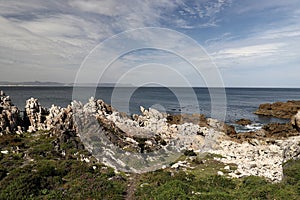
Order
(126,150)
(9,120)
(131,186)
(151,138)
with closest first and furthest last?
(131,186) < (126,150) < (9,120) < (151,138)

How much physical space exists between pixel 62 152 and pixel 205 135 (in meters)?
21.7

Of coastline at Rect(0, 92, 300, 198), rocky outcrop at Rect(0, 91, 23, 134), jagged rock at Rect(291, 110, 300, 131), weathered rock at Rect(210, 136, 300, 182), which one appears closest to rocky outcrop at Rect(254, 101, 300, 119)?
jagged rock at Rect(291, 110, 300, 131)

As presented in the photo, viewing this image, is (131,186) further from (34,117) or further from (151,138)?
(34,117)

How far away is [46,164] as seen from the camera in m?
21.9

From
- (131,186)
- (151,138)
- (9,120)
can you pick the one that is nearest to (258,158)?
(151,138)

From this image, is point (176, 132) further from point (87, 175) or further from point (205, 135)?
point (87, 175)

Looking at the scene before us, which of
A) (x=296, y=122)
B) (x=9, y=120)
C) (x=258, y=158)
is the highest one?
(x=9, y=120)

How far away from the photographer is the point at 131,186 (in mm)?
19094

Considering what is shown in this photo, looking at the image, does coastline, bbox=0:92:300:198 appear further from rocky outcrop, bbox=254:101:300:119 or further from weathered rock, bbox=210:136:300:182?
rocky outcrop, bbox=254:101:300:119

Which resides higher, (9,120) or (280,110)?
(9,120)

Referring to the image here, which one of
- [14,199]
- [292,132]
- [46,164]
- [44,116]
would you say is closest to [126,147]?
[46,164]

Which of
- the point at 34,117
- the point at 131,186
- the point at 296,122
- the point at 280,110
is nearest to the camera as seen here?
the point at 131,186

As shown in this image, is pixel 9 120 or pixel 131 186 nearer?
pixel 131 186

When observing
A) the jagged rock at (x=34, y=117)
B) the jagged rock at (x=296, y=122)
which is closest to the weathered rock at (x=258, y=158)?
the jagged rock at (x=296, y=122)
